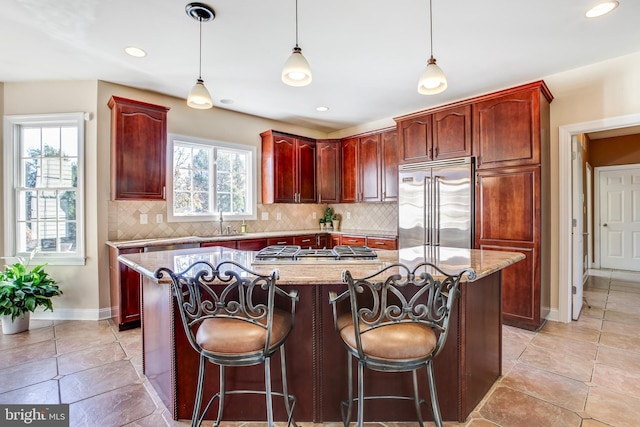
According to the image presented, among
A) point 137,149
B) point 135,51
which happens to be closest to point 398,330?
point 135,51

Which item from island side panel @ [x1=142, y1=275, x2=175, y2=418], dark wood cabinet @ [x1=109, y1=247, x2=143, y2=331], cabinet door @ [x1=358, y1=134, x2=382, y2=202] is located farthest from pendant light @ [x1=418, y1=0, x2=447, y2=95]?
dark wood cabinet @ [x1=109, y1=247, x2=143, y2=331]

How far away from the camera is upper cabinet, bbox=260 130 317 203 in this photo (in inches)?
185

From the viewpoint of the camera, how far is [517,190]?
3.18 meters

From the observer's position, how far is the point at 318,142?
5.21 meters

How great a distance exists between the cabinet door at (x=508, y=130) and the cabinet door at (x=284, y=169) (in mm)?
2582

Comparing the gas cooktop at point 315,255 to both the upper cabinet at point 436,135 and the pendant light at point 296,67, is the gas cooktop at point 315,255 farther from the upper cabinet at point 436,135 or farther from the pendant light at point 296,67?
the upper cabinet at point 436,135

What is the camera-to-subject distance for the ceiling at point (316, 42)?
2.25 m

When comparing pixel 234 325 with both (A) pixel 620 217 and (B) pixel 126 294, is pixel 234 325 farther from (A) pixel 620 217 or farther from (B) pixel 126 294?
(A) pixel 620 217

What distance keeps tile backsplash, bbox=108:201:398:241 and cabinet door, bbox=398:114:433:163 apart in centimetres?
107

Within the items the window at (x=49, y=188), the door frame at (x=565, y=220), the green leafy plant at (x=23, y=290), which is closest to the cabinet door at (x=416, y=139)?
the door frame at (x=565, y=220)

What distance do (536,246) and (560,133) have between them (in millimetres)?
1277

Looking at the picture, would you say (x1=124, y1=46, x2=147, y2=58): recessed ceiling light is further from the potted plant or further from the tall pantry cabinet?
the tall pantry cabinet

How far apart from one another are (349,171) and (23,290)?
420 cm

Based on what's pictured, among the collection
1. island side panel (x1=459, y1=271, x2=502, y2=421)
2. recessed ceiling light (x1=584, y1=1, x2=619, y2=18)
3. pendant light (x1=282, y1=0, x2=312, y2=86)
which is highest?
recessed ceiling light (x1=584, y1=1, x2=619, y2=18)
